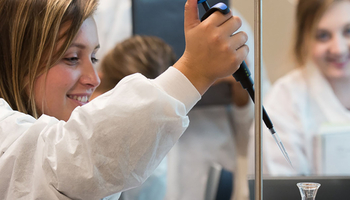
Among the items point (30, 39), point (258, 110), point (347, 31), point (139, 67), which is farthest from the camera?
point (347, 31)

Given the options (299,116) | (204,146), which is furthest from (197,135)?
(299,116)

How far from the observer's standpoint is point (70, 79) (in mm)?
576

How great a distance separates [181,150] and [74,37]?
1.06 metres

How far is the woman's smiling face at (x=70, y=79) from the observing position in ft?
1.87

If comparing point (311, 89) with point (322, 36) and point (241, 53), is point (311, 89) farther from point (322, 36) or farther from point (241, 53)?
point (241, 53)

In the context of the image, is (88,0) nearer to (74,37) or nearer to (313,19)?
(74,37)

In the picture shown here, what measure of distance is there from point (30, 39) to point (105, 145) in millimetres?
260

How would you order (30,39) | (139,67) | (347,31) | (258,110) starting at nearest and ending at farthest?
(258,110)
(30,39)
(139,67)
(347,31)

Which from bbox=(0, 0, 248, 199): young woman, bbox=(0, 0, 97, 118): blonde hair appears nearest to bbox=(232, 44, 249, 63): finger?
bbox=(0, 0, 248, 199): young woman

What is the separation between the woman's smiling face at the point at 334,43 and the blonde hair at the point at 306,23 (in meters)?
0.02

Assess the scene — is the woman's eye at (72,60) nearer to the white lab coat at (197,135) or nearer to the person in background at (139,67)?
the person in background at (139,67)

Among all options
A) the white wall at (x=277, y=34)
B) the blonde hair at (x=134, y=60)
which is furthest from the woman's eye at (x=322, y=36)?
the blonde hair at (x=134, y=60)

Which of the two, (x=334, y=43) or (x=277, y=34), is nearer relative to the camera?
(x=334, y=43)

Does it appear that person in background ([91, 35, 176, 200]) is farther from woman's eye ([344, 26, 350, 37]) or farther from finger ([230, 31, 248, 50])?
finger ([230, 31, 248, 50])
